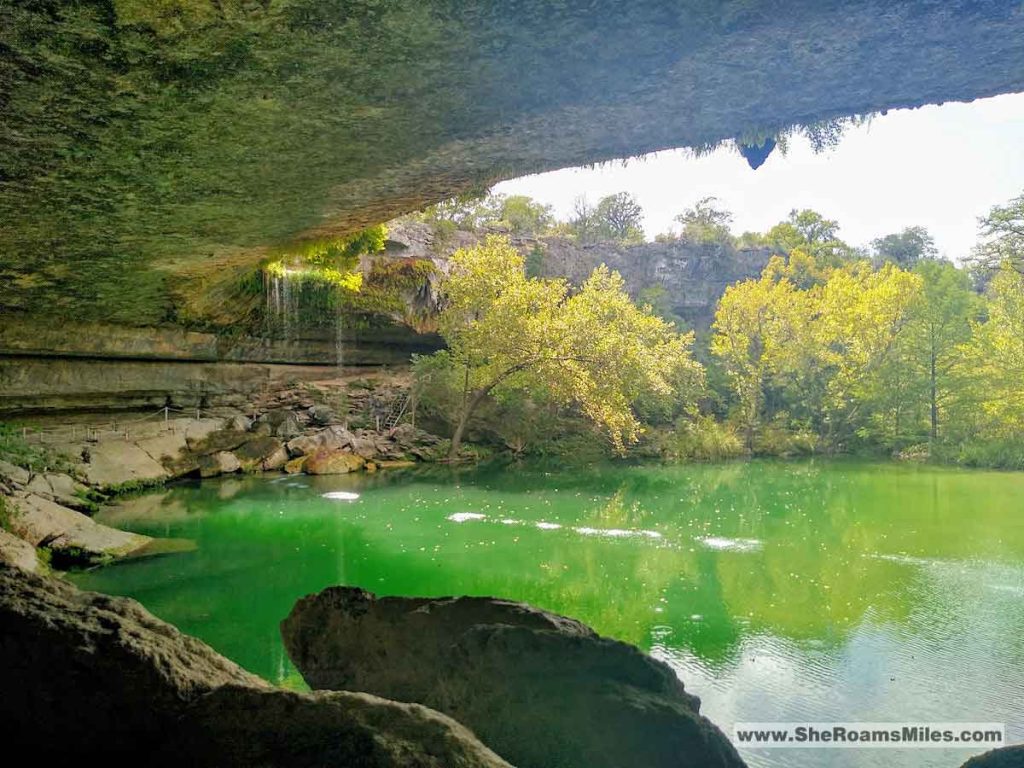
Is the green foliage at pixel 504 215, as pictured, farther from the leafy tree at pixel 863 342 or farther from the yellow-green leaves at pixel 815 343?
the leafy tree at pixel 863 342

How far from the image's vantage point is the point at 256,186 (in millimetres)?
5164

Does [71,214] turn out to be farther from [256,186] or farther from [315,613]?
[315,613]

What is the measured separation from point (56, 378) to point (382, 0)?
42.4 feet

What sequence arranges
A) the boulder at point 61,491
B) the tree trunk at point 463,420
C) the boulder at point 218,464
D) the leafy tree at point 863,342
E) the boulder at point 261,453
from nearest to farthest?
1. the boulder at point 61,491
2. the boulder at point 218,464
3. the boulder at point 261,453
4. the tree trunk at point 463,420
5. the leafy tree at point 863,342

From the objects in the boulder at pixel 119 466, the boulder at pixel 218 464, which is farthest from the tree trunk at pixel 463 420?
the boulder at pixel 119 466

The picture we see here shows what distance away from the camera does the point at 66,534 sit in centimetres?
770

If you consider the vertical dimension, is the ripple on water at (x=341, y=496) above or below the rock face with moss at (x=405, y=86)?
below

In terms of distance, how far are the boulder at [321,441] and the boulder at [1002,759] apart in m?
14.8

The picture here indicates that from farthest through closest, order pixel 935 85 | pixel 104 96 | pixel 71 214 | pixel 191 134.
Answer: pixel 71 214
pixel 191 134
pixel 935 85
pixel 104 96

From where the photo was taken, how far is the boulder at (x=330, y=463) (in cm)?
1508

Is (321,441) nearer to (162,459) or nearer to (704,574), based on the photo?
(162,459)

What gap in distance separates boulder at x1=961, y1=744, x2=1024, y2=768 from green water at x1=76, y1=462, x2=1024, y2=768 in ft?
5.85

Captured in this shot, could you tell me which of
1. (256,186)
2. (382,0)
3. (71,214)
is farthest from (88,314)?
(382,0)

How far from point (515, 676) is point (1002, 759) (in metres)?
1.66
